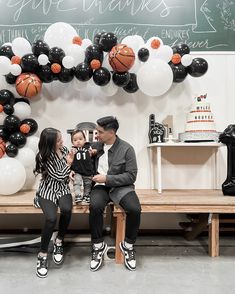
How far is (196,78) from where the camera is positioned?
3.40 metres

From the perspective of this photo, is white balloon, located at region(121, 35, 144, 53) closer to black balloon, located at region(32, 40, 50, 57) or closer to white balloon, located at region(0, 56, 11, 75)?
black balloon, located at region(32, 40, 50, 57)

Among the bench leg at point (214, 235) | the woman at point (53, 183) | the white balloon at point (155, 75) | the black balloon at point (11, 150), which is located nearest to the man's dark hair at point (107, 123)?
the woman at point (53, 183)

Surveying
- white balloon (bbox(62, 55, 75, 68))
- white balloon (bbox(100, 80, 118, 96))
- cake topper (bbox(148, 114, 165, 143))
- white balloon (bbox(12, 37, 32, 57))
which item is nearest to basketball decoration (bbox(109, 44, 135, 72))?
white balloon (bbox(100, 80, 118, 96))

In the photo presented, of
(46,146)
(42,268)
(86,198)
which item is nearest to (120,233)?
(86,198)

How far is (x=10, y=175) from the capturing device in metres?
2.61

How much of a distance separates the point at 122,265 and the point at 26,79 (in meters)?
1.85

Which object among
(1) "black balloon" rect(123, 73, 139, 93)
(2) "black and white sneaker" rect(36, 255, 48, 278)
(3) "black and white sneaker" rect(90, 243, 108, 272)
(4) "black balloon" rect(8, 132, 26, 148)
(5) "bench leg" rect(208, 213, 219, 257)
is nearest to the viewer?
(2) "black and white sneaker" rect(36, 255, 48, 278)

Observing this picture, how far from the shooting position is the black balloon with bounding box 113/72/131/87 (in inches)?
114

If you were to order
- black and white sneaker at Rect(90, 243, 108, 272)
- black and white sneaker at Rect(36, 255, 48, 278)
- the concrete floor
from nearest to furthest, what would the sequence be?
the concrete floor < black and white sneaker at Rect(36, 255, 48, 278) < black and white sneaker at Rect(90, 243, 108, 272)

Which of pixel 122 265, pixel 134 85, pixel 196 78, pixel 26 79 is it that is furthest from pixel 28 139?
pixel 196 78

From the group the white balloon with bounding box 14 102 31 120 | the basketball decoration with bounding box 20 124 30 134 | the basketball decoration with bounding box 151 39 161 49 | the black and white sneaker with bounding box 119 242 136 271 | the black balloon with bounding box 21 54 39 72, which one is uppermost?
the basketball decoration with bounding box 151 39 161 49

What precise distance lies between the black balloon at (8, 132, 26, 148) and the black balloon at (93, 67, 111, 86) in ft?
2.93

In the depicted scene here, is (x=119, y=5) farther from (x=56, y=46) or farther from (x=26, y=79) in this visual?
(x=26, y=79)

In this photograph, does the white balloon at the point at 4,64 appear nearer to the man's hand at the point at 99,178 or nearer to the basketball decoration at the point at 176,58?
the man's hand at the point at 99,178
